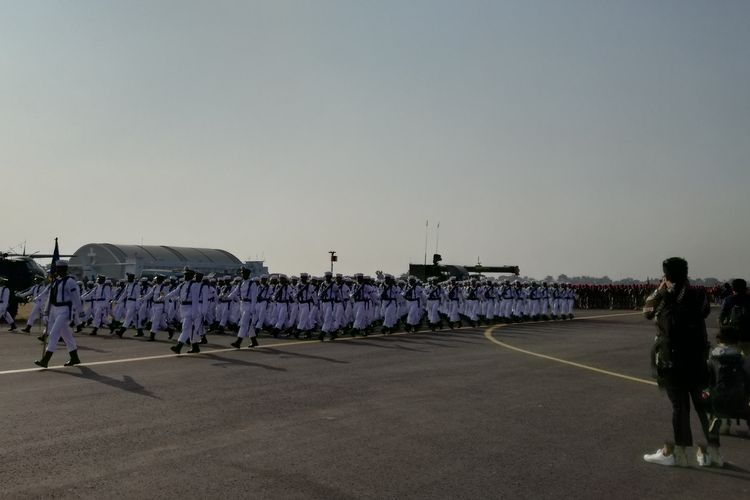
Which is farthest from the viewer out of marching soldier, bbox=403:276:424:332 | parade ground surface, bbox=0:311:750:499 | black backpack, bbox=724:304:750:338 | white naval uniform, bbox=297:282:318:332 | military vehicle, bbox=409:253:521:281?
military vehicle, bbox=409:253:521:281

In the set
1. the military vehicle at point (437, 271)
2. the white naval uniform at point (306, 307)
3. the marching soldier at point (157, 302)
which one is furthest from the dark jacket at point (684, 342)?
the military vehicle at point (437, 271)

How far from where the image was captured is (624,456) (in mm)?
6535

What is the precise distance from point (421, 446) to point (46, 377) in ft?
23.7

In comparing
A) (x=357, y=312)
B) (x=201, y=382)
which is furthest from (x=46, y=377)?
(x=357, y=312)

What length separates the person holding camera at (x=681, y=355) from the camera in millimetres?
6160

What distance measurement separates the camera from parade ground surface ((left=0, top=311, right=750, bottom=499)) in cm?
541

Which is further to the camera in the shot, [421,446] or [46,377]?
[46,377]

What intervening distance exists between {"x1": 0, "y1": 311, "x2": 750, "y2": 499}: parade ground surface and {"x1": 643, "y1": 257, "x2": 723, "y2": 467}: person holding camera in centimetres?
22

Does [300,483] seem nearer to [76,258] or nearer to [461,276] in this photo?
[461,276]

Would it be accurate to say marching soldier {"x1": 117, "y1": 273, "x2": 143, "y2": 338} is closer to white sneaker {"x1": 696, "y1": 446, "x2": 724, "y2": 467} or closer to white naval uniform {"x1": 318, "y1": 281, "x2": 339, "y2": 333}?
white naval uniform {"x1": 318, "y1": 281, "x2": 339, "y2": 333}

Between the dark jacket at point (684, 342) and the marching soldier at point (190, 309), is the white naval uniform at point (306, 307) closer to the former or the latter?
the marching soldier at point (190, 309)

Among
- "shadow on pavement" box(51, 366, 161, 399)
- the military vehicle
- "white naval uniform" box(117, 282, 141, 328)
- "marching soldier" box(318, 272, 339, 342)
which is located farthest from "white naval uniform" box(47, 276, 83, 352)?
the military vehicle

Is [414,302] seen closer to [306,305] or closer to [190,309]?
[306,305]

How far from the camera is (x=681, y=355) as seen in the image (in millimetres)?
6152
